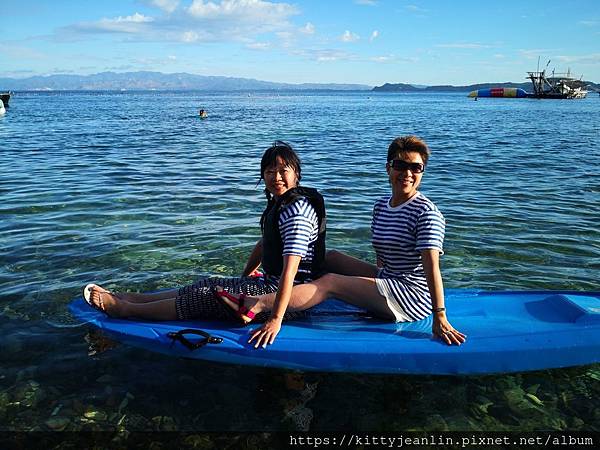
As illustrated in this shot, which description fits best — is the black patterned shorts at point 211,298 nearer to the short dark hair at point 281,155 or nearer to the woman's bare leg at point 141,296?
the woman's bare leg at point 141,296

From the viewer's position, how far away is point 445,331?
4.17 meters

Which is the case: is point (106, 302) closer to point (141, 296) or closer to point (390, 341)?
point (141, 296)

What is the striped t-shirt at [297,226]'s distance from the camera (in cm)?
408

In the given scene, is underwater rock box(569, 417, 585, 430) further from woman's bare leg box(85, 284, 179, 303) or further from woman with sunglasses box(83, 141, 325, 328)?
woman's bare leg box(85, 284, 179, 303)

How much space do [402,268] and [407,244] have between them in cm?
23

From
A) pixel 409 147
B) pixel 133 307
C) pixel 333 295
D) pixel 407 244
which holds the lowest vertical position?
pixel 133 307

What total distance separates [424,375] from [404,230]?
4.10 feet

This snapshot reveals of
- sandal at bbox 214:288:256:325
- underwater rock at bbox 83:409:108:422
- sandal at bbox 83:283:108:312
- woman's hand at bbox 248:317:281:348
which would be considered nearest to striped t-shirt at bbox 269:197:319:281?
woman's hand at bbox 248:317:281:348

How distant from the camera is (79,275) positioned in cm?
684

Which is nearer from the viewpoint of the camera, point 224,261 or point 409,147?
point 409,147

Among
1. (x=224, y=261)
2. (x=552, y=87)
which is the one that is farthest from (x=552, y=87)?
(x=224, y=261)

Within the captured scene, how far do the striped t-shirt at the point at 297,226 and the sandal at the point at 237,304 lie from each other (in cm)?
66

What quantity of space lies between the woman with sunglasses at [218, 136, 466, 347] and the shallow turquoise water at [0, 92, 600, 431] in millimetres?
→ 585

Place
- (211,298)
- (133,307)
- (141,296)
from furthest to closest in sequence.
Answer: (141,296) < (133,307) < (211,298)
